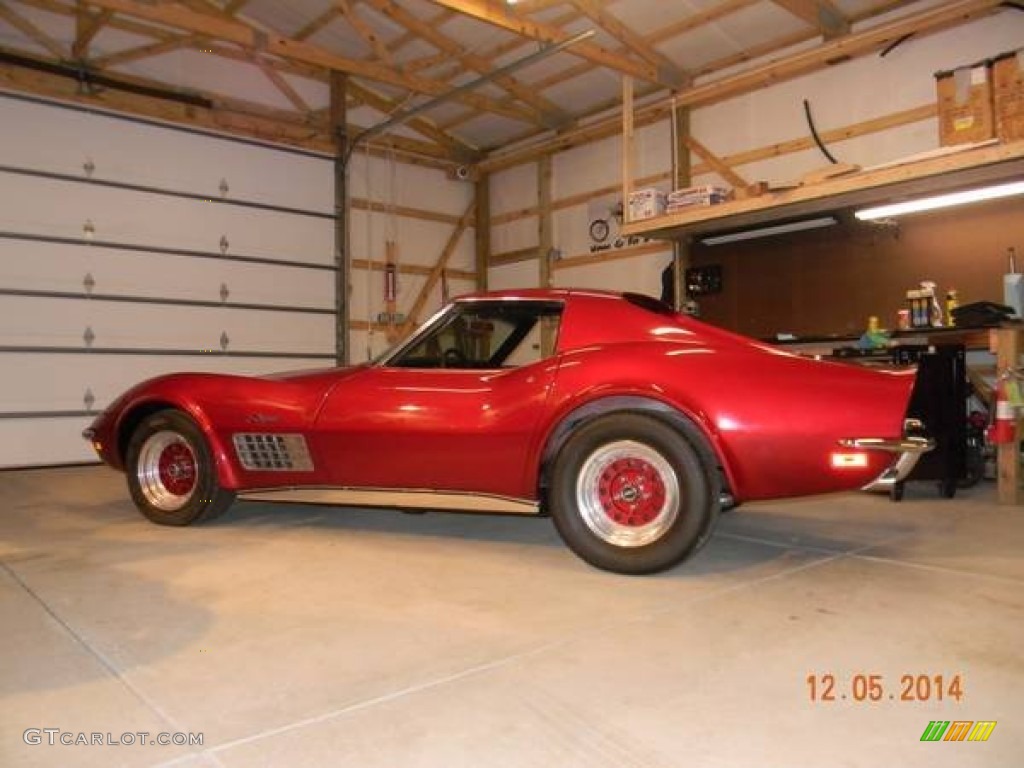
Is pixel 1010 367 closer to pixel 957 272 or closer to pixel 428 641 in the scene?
pixel 957 272

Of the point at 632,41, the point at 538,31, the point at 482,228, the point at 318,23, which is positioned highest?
the point at 318,23

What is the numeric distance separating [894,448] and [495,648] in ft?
5.54

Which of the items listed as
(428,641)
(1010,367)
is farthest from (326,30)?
(428,641)

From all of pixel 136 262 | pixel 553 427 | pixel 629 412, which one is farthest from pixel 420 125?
pixel 629 412

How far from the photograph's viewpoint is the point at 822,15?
7.22 m

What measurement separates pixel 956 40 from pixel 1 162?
9574 mm

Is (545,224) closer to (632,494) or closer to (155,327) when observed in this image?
(155,327)

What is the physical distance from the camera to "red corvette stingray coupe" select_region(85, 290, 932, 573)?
289cm

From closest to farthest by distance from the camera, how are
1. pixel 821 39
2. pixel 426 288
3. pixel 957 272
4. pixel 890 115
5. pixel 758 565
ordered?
1. pixel 758 565
2. pixel 957 272
3. pixel 890 115
4. pixel 821 39
5. pixel 426 288

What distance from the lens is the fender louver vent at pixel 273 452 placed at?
372cm

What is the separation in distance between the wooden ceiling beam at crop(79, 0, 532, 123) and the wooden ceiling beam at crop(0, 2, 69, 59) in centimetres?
144

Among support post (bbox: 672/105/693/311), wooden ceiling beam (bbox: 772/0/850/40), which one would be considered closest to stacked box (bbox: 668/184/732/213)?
support post (bbox: 672/105/693/311)

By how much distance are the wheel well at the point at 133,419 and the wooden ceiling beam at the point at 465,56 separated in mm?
5903

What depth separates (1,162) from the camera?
7.67 m
